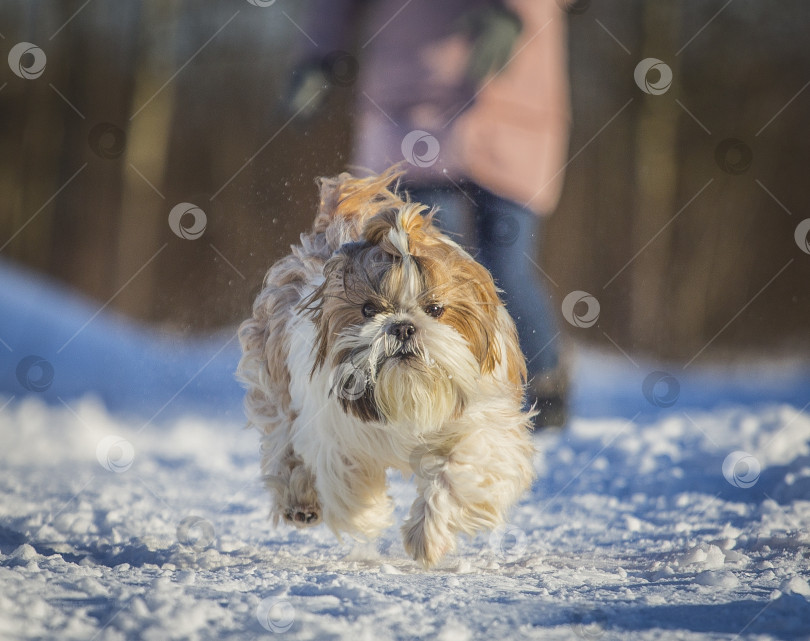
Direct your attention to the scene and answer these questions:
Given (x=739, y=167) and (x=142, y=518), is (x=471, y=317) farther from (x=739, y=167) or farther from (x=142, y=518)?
(x=739, y=167)

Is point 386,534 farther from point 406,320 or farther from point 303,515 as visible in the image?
point 406,320

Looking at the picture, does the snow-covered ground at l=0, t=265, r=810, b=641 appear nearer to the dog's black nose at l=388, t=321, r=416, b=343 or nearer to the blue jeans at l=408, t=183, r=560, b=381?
the blue jeans at l=408, t=183, r=560, b=381

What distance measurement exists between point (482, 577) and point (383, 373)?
1.07 m

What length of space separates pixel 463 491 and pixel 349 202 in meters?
1.60

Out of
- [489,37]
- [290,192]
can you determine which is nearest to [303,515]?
[290,192]

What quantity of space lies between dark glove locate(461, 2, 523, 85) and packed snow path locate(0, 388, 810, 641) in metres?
2.58

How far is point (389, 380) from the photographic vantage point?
11.1 feet

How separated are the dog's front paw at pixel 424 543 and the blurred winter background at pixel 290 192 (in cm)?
284

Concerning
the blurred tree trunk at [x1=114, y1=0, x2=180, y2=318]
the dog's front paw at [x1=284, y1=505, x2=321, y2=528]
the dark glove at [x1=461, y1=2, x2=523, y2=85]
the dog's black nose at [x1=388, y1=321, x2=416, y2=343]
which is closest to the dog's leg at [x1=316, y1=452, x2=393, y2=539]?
the dog's front paw at [x1=284, y1=505, x2=321, y2=528]

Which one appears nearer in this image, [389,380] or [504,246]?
[389,380]

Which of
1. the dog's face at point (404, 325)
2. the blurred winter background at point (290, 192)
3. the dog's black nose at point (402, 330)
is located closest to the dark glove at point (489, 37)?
the blurred winter background at point (290, 192)

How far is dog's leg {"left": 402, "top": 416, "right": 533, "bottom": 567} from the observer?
3625 millimetres

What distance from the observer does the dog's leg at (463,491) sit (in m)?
3.62

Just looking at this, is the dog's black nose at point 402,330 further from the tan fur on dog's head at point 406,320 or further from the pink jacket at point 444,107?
the pink jacket at point 444,107
